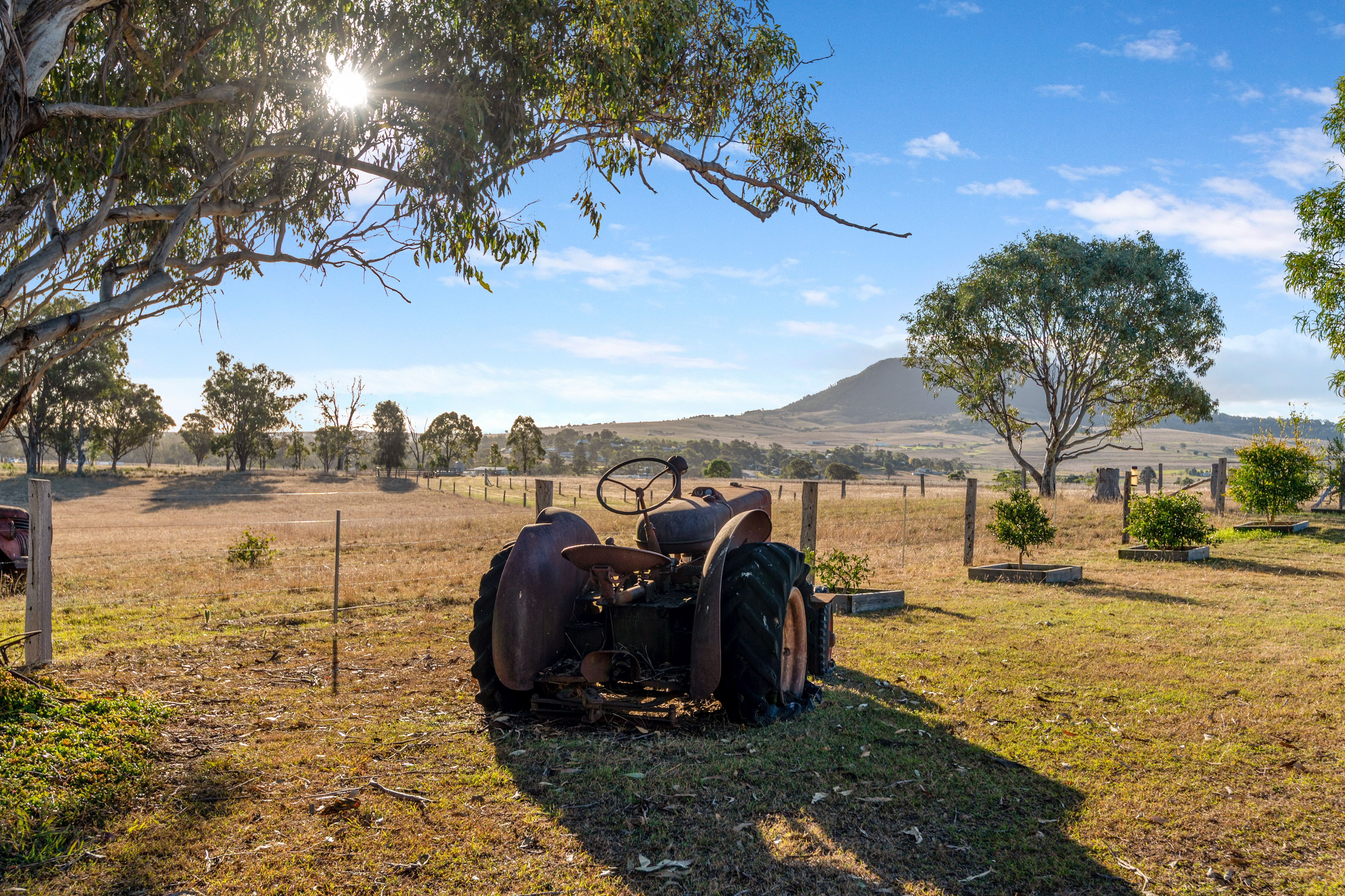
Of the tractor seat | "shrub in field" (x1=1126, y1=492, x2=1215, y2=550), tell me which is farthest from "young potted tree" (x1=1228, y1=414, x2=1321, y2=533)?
the tractor seat

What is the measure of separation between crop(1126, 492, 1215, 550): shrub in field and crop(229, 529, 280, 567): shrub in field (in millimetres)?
17230

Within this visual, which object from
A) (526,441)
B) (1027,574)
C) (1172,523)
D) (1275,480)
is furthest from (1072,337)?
(526,441)

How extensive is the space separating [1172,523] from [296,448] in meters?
70.9

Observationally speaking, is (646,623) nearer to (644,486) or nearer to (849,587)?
(644,486)

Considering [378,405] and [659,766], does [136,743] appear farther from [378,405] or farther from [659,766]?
[378,405]

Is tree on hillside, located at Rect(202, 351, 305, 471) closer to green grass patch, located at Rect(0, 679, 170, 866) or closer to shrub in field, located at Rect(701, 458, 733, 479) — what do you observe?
shrub in field, located at Rect(701, 458, 733, 479)

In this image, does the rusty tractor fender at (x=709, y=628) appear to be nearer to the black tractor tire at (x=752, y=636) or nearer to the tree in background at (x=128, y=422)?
the black tractor tire at (x=752, y=636)

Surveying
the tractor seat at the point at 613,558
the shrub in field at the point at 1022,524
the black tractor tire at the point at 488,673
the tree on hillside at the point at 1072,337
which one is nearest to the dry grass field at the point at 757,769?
the black tractor tire at the point at 488,673

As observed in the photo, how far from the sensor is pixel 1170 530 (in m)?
16.0

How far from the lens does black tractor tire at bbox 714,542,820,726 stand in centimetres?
520

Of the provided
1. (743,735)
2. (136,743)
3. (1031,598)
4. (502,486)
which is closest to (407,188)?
(136,743)

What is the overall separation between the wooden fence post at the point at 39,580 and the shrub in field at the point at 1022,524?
13478 millimetres

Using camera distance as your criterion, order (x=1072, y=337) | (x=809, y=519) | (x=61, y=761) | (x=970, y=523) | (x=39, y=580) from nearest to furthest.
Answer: (x=61, y=761), (x=39, y=580), (x=809, y=519), (x=970, y=523), (x=1072, y=337)

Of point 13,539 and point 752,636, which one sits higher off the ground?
point 752,636
